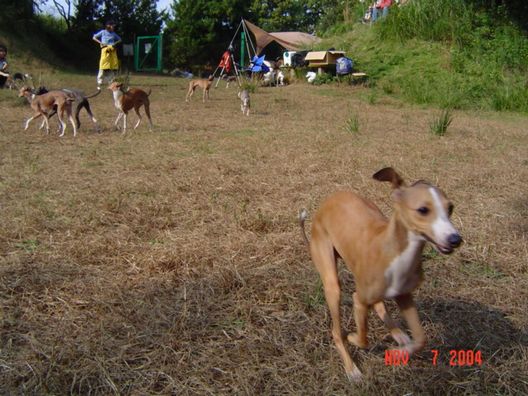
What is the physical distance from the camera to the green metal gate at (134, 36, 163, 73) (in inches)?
1073

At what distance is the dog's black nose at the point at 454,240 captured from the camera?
171cm

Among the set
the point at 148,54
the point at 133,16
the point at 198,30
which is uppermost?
the point at 133,16

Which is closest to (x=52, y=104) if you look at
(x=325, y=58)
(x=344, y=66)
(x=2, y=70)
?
(x=2, y=70)

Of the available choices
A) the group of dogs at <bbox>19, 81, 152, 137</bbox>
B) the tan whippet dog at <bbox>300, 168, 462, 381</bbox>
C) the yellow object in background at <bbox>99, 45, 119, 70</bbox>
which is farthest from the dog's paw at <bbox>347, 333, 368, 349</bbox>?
the yellow object in background at <bbox>99, 45, 119, 70</bbox>

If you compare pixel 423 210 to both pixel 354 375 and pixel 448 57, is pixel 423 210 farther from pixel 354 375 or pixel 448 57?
pixel 448 57

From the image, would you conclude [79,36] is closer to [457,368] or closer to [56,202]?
[56,202]

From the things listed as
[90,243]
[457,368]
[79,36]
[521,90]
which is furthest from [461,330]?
[79,36]

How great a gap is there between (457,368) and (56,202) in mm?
3564

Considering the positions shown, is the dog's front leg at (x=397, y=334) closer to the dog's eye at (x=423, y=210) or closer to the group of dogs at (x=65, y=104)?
the dog's eye at (x=423, y=210)

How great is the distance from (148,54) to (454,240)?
28.5 meters

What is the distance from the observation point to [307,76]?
19.9 meters

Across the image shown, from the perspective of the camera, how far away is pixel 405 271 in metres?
1.94

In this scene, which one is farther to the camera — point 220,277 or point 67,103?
point 67,103

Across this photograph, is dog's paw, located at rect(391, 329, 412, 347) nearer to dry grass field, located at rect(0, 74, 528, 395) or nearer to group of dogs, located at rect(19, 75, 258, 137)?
dry grass field, located at rect(0, 74, 528, 395)
